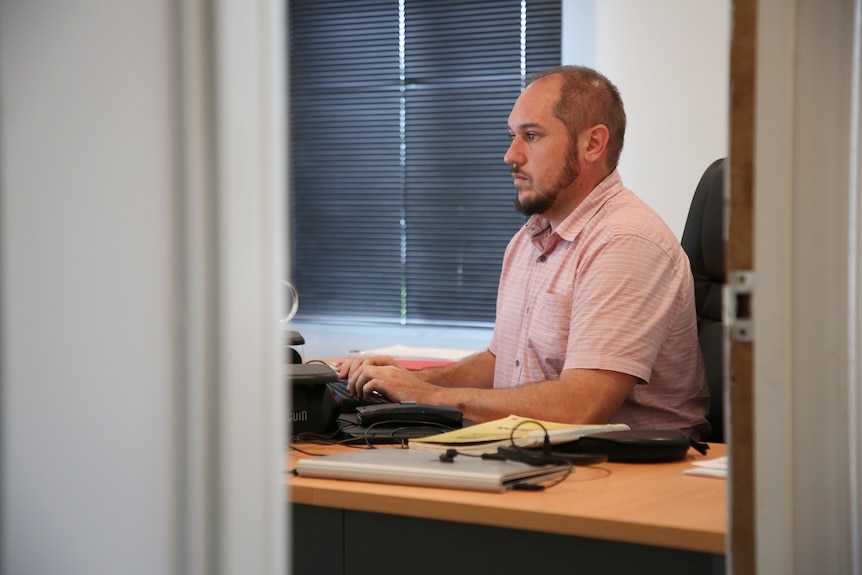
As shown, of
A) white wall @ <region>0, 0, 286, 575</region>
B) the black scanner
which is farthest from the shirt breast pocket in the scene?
white wall @ <region>0, 0, 286, 575</region>

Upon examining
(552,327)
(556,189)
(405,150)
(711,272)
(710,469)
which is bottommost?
(710,469)

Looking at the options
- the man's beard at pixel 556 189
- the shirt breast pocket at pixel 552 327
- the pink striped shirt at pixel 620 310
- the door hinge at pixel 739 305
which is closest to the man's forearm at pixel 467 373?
the pink striped shirt at pixel 620 310

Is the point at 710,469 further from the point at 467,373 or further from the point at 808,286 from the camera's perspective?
the point at 467,373

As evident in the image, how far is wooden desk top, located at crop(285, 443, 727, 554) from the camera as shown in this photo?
1.09 metres

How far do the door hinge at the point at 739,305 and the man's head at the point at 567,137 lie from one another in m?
1.21

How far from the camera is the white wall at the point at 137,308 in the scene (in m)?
0.54

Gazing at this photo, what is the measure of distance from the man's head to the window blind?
1824 mm

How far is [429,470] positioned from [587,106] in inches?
42.9

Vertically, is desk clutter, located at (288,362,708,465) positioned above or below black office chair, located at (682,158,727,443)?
below

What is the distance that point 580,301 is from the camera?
1808mm

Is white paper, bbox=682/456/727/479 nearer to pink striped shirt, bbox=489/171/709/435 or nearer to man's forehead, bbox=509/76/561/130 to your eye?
pink striped shirt, bbox=489/171/709/435

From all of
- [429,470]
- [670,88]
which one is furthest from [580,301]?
[670,88]

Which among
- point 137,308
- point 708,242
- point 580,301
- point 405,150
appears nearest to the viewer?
point 137,308

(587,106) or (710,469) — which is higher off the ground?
(587,106)
